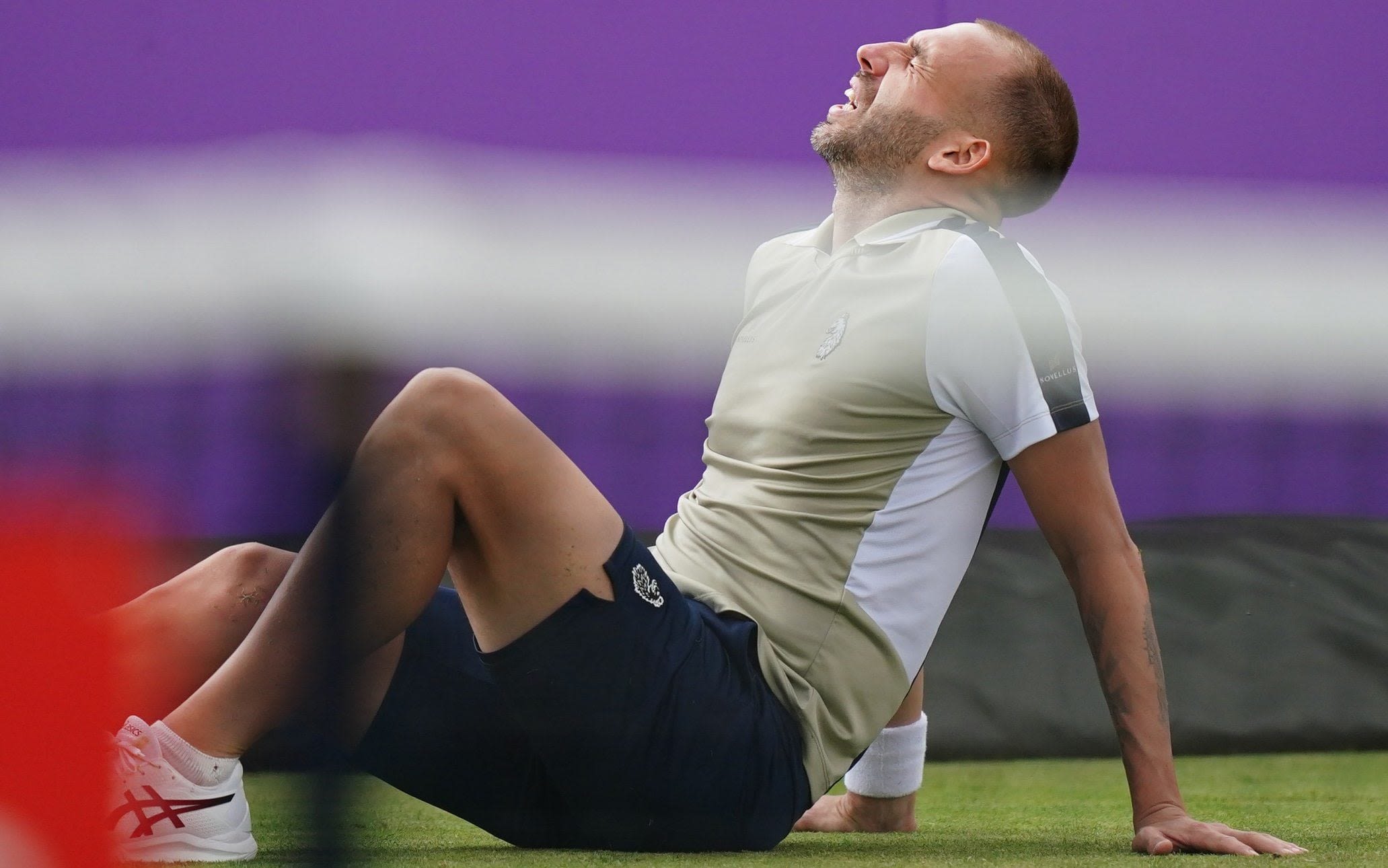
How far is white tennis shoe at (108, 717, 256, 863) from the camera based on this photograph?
161cm

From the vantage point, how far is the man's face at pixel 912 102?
207 cm

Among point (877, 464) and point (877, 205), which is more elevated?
point (877, 205)

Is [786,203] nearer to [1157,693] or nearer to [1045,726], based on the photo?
[1157,693]

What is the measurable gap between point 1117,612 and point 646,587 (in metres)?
0.59

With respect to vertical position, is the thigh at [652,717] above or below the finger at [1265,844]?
above

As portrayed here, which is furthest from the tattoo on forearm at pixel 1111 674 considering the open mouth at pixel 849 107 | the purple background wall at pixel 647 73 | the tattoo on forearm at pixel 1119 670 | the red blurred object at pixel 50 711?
the purple background wall at pixel 647 73

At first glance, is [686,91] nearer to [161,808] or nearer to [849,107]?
[849,107]

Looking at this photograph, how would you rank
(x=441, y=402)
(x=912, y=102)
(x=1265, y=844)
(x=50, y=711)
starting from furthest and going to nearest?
(x=912, y=102), (x=1265, y=844), (x=441, y=402), (x=50, y=711)

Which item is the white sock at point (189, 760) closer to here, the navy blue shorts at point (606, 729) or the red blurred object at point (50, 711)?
the red blurred object at point (50, 711)

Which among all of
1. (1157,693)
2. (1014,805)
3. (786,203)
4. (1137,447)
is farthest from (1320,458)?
(786,203)

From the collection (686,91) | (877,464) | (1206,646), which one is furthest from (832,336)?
(686,91)

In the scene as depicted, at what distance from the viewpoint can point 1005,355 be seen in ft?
5.78

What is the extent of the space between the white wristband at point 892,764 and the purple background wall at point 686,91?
133 cm

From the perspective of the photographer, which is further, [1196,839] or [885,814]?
[885,814]
